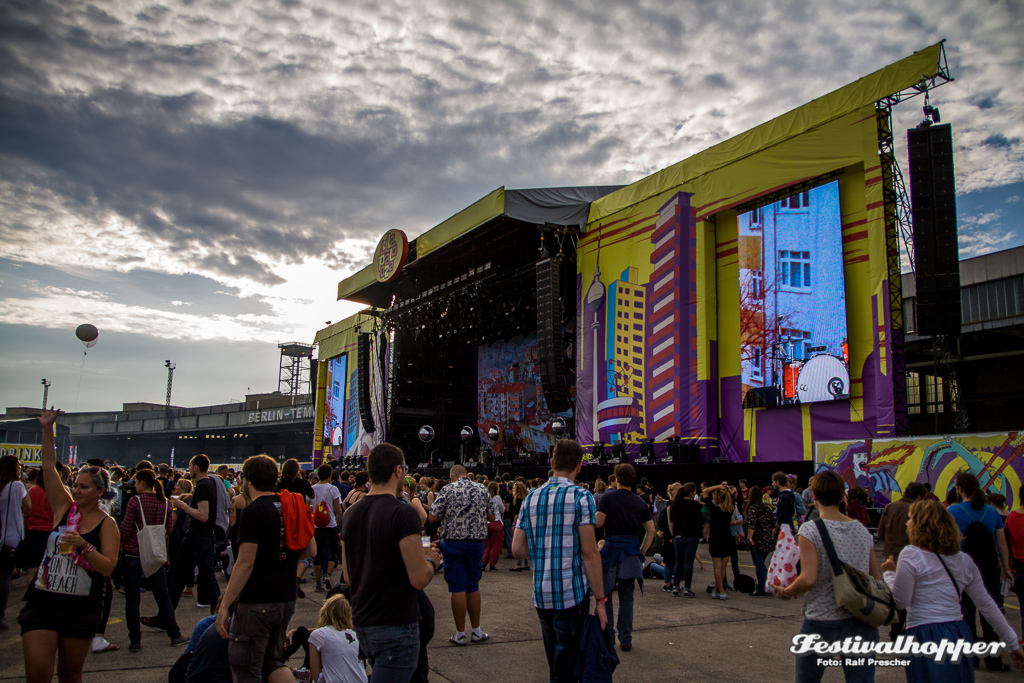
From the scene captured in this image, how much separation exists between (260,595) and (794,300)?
15.5 m

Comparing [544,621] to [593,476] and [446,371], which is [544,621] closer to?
[593,476]

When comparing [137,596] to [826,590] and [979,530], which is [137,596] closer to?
[826,590]

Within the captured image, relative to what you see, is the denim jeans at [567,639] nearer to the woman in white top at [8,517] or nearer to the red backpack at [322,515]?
the woman in white top at [8,517]

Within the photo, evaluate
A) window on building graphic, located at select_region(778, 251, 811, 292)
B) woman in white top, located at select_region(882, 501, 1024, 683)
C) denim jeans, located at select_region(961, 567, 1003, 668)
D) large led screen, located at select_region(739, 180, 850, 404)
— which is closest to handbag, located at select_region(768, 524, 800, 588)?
woman in white top, located at select_region(882, 501, 1024, 683)

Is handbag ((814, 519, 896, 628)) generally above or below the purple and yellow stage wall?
below

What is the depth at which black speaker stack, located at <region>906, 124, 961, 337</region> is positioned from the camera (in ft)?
43.6

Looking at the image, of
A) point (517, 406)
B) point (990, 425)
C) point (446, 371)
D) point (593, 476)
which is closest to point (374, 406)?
point (446, 371)

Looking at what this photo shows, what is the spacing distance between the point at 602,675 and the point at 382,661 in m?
1.20

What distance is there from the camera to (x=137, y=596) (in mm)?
6062

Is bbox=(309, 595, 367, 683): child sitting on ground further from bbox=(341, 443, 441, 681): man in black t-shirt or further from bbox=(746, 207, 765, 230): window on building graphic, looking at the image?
bbox=(746, 207, 765, 230): window on building graphic

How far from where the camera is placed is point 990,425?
25828 mm

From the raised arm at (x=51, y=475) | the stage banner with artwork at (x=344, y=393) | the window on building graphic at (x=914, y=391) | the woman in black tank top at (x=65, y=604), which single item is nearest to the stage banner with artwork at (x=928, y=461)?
the woman in black tank top at (x=65, y=604)

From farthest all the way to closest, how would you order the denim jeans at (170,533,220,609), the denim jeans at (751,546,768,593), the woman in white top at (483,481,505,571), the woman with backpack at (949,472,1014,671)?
the woman in white top at (483,481,505,571) < the denim jeans at (751,546,768,593) < the denim jeans at (170,533,220,609) < the woman with backpack at (949,472,1014,671)

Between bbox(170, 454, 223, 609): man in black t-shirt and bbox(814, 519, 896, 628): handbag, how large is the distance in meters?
5.62
